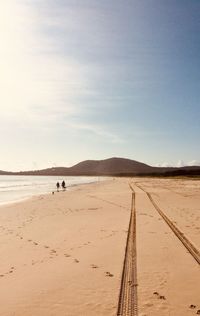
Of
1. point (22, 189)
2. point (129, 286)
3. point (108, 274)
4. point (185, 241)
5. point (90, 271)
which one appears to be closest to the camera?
point (129, 286)

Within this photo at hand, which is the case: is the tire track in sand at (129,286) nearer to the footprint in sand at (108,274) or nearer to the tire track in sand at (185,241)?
the footprint in sand at (108,274)

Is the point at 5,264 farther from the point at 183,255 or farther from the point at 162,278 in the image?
the point at 183,255

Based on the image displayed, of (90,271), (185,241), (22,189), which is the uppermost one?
(22,189)

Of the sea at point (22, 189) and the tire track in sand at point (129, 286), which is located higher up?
the sea at point (22, 189)

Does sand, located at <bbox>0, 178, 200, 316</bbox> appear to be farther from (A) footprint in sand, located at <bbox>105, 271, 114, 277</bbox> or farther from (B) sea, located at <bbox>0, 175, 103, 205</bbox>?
(B) sea, located at <bbox>0, 175, 103, 205</bbox>

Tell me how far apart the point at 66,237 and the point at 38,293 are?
645cm

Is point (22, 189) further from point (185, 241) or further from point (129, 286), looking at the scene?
point (129, 286)

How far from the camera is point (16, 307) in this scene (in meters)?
6.78

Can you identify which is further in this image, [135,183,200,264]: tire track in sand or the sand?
[135,183,200,264]: tire track in sand

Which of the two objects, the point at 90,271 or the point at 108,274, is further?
the point at 90,271

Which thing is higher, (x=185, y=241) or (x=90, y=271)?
(x=185, y=241)

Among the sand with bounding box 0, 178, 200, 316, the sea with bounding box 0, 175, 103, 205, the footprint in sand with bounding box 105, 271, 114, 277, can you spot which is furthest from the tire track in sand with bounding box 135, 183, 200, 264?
the sea with bounding box 0, 175, 103, 205

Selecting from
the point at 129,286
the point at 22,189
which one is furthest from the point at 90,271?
the point at 22,189

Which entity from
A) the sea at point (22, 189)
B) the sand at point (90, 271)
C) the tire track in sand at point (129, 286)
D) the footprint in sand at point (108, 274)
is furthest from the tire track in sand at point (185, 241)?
the sea at point (22, 189)
